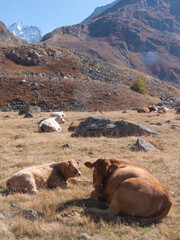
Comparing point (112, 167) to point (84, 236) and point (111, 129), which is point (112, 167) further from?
point (111, 129)

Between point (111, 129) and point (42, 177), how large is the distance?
8.41 metres

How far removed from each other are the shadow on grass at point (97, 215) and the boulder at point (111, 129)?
341 inches

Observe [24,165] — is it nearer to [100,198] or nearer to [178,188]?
[100,198]

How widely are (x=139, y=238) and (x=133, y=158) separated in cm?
548

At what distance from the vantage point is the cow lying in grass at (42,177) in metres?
6.49

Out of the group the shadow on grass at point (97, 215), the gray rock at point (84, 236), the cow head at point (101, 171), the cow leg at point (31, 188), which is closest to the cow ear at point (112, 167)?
the cow head at point (101, 171)

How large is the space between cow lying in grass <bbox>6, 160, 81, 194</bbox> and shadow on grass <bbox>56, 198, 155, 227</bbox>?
1199mm

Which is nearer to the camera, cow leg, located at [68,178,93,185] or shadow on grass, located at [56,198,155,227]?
shadow on grass, located at [56,198,155,227]

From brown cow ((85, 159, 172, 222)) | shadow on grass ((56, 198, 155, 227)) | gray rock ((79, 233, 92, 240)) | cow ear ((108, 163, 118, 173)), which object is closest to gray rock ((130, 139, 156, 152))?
cow ear ((108, 163, 118, 173))

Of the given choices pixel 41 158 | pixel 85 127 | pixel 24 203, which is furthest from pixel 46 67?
pixel 24 203

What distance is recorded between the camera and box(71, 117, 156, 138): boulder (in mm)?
14531

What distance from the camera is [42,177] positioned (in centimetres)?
699

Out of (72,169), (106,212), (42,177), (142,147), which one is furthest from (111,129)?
(106,212)

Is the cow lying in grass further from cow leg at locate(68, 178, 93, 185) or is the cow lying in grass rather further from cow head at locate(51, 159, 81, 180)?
cow leg at locate(68, 178, 93, 185)
